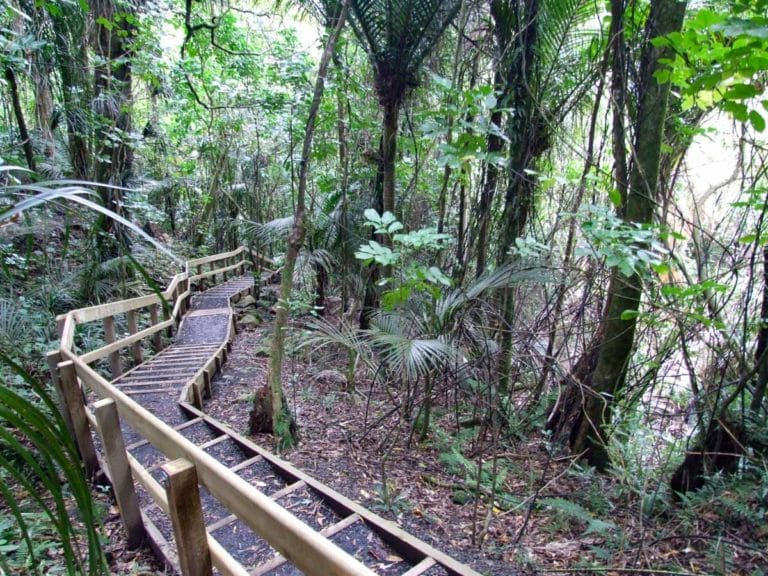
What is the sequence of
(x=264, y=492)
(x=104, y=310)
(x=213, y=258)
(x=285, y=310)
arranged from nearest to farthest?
(x=264, y=492), (x=285, y=310), (x=104, y=310), (x=213, y=258)

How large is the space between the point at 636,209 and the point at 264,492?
136 inches

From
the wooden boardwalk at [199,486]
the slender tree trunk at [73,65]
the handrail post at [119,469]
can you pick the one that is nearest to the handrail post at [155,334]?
the wooden boardwalk at [199,486]

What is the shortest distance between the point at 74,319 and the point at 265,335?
15.9 ft

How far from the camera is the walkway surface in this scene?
2525 mm

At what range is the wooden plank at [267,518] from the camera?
1.01 m

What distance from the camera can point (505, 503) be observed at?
352 cm

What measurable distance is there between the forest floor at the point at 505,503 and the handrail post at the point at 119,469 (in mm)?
1540

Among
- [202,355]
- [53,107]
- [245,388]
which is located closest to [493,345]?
[245,388]

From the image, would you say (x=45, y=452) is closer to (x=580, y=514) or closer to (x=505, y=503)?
(x=580, y=514)

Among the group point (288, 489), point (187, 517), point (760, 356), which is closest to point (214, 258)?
point (288, 489)

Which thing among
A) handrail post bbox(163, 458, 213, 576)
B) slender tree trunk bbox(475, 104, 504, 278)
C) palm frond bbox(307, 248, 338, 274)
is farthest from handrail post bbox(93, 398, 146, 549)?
palm frond bbox(307, 248, 338, 274)

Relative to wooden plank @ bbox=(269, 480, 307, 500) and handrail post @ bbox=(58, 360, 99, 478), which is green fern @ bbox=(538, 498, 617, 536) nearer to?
wooden plank @ bbox=(269, 480, 307, 500)

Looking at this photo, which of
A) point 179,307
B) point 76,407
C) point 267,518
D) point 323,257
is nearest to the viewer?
point 267,518

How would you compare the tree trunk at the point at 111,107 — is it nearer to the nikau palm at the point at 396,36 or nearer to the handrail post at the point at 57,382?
the handrail post at the point at 57,382
